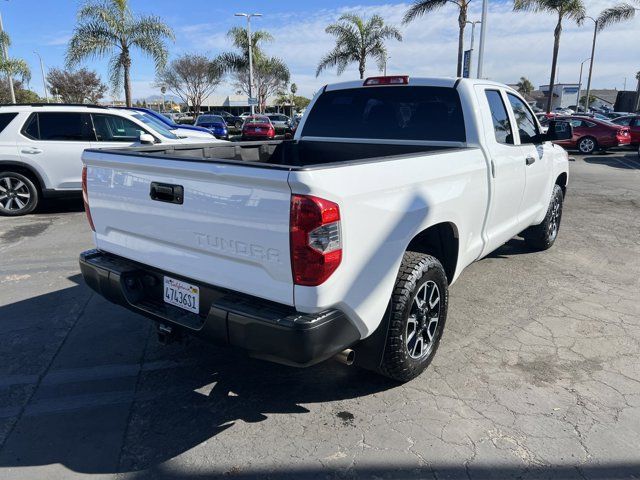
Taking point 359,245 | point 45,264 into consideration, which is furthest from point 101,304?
point 359,245

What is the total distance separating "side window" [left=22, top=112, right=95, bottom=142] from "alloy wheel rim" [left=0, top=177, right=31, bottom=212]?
84 centimetres

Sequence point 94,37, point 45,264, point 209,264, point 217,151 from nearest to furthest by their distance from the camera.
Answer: point 209,264
point 217,151
point 45,264
point 94,37

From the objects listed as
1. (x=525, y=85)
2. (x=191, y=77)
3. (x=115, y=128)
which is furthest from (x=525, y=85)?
(x=115, y=128)

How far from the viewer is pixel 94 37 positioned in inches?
775

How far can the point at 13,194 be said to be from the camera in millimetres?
8531

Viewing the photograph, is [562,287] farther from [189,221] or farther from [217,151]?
[189,221]

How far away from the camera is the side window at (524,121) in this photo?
488cm

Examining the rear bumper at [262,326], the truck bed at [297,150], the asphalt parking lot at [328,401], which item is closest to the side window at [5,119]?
the asphalt parking lot at [328,401]

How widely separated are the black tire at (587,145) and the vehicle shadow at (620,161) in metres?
0.93

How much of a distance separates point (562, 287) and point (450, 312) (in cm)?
149

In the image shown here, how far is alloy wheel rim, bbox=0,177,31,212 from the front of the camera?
27.9 ft

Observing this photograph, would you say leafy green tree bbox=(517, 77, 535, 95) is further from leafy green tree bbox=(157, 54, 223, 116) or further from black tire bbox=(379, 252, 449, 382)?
black tire bbox=(379, 252, 449, 382)

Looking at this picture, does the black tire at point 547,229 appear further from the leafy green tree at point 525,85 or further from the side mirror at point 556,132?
the leafy green tree at point 525,85

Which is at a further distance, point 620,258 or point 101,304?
point 620,258
